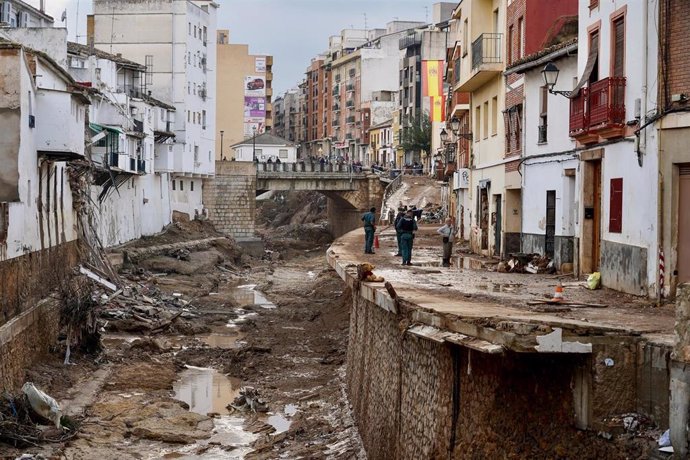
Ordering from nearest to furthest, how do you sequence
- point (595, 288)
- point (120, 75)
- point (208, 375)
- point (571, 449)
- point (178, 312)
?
point (571, 449) → point (595, 288) → point (208, 375) → point (178, 312) → point (120, 75)

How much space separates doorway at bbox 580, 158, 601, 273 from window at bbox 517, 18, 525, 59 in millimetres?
8467

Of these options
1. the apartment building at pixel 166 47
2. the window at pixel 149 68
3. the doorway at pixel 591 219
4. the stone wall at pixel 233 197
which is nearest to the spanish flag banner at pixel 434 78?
the stone wall at pixel 233 197

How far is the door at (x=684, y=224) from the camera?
643 inches

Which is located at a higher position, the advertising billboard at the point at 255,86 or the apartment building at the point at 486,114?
the advertising billboard at the point at 255,86

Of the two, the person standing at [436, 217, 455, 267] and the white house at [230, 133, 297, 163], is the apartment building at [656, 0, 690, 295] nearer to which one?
the person standing at [436, 217, 455, 267]

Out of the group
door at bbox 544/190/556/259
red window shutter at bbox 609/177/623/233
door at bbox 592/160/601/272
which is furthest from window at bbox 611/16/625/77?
door at bbox 544/190/556/259

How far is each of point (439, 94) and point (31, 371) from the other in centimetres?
5697

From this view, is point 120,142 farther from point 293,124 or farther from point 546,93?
point 293,124

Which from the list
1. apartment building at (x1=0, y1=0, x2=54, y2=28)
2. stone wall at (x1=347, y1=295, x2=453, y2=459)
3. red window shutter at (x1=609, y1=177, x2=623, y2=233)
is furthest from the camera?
apartment building at (x1=0, y1=0, x2=54, y2=28)

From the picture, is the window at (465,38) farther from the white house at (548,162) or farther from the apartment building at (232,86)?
the apartment building at (232,86)

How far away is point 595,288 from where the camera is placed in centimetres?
2033

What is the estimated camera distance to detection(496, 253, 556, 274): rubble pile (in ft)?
83.7

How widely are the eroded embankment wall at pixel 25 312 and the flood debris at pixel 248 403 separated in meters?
4.61

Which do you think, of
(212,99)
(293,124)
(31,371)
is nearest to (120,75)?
(212,99)
